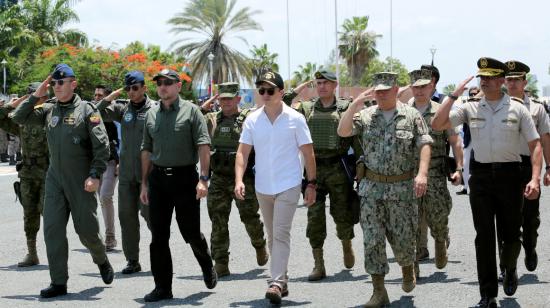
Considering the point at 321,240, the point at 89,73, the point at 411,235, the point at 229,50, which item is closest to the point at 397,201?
the point at 411,235

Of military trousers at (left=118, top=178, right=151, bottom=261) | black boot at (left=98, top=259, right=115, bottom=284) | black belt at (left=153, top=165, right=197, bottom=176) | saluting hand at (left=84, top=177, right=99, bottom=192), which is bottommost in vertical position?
black boot at (left=98, top=259, right=115, bottom=284)

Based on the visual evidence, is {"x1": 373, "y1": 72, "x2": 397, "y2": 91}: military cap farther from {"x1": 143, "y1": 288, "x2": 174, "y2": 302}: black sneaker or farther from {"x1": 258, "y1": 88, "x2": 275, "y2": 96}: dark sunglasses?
{"x1": 143, "y1": 288, "x2": 174, "y2": 302}: black sneaker

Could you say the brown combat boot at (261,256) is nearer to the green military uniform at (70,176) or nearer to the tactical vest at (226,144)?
the tactical vest at (226,144)

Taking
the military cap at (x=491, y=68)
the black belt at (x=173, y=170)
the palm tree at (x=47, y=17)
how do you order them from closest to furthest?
the military cap at (x=491, y=68)
the black belt at (x=173, y=170)
the palm tree at (x=47, y=17)

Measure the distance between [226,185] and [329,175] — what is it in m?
1.18

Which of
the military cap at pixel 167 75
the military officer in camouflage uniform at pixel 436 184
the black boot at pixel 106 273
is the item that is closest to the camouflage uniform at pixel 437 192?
the military officer in camouflage uniform at pixel 436 184

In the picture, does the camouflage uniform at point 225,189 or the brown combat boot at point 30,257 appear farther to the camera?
the brown combat boot at point 30,257

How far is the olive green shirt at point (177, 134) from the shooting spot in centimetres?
823

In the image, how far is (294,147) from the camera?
7980 millimetres

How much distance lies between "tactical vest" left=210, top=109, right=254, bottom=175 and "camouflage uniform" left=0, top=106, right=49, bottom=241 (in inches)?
78.0

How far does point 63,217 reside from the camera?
8570 mm

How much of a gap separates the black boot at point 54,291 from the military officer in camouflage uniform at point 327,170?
7.73ft

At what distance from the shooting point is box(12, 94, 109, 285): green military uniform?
852 cm

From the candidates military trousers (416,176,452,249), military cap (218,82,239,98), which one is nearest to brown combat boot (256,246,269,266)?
military cap (218,82,239,98)
